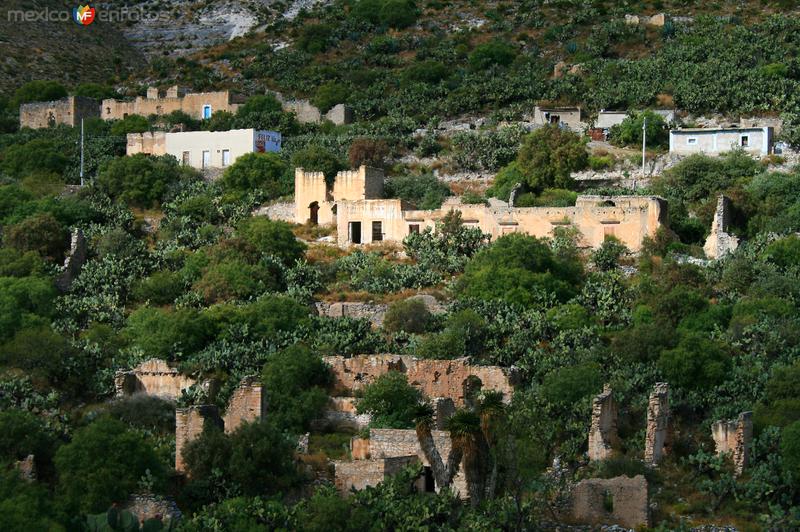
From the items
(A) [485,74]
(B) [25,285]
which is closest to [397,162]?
(A) [485,74]

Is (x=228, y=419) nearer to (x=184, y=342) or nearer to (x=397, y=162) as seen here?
(x=184, y=342)

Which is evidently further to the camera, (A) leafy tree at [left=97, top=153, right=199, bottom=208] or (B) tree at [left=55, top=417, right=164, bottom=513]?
(A) leafy tree at [left=97, top=153, right=199, bottom=208]

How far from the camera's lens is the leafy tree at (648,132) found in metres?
69.6

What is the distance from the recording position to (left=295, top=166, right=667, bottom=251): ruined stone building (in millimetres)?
57531

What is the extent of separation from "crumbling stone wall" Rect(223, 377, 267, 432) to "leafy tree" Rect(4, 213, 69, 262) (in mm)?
18880

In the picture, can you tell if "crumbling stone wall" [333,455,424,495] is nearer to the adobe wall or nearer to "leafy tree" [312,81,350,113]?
the adobe wall

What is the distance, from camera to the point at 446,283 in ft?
181

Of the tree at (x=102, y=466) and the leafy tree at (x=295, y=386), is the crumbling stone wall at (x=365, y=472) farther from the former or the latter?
the leafy tree at (x=295, y=386)

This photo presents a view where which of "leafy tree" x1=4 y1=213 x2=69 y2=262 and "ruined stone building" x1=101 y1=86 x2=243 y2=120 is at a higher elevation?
"ruined stone building" x1=101 y1=86 x2=243 y2=120

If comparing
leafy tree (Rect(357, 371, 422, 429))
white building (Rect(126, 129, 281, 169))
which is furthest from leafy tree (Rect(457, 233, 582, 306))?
white building (Rect(126, 129, 281, 169))

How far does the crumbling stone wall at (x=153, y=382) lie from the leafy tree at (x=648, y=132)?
27.9 meters

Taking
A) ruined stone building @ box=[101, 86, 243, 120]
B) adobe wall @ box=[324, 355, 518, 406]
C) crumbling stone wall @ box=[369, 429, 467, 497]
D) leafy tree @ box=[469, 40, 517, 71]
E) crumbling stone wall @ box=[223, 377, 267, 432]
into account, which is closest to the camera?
crumbling stone wall @ box=[369, 429, 467, 497]

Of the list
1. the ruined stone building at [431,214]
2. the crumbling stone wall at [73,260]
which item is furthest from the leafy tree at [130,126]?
the crumbling stone wall at [73,260]

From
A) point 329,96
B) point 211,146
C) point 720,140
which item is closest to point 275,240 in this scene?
point 211,146
